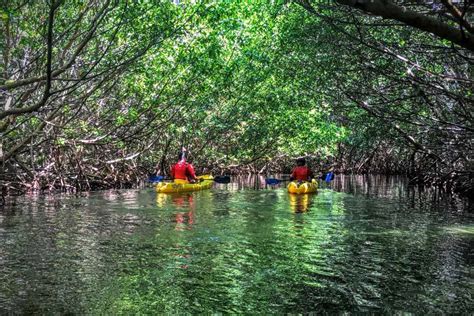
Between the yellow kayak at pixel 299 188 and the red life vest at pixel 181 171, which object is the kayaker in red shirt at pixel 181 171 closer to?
the red life vest at pixel 181 171

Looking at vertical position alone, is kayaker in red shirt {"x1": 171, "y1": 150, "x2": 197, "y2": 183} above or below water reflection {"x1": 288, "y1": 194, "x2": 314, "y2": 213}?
above

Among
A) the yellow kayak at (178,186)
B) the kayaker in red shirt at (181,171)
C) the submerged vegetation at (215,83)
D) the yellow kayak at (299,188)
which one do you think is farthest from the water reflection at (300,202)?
the kayaker in red shirt at (181,171)

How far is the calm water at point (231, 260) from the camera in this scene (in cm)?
461

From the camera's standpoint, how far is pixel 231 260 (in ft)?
20.0

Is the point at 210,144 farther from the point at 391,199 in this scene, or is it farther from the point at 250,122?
the point at 391,199

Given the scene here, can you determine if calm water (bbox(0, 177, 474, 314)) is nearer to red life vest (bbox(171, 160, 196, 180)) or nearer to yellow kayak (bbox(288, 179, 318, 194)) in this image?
yellow kayak (bbox(288, 179, 318, 194))

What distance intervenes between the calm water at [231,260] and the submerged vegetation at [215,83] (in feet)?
5.54

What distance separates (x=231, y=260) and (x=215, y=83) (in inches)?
409

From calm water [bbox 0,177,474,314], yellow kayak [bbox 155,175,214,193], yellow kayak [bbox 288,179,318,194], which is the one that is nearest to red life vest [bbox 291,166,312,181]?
yellow kayak [bbox 288,179,318,194]

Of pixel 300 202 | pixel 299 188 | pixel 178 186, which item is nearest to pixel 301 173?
pixel 299 188

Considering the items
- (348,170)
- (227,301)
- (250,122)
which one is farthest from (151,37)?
(348,170)

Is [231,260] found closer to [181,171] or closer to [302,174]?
[181,171]

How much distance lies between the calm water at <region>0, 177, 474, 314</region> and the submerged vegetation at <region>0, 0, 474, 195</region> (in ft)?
5.54

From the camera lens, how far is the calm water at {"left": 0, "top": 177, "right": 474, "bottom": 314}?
4613 mm
